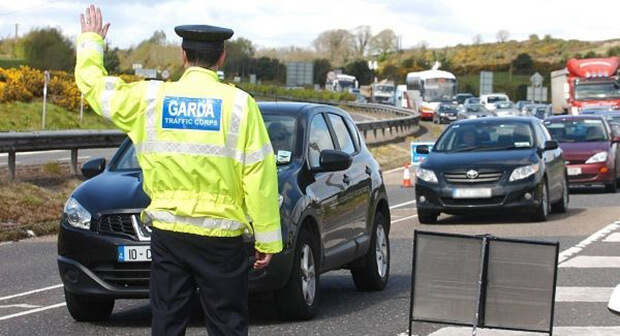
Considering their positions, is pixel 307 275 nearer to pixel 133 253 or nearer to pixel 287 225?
pixel 287 225

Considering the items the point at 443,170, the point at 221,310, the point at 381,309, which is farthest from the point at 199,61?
the point at 443,170

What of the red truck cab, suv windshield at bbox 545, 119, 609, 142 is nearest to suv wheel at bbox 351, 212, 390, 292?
suv windshield at bbox 545, 119, 609, 142

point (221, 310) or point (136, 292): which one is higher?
point (221, 310)

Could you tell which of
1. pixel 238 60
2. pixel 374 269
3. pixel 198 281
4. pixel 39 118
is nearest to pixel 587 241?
pixel 374 269

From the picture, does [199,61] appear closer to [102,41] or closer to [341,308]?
[102,41]

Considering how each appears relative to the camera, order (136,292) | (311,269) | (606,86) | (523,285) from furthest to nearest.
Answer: (606,86)
(311,269)
(136,292)
(523,285)

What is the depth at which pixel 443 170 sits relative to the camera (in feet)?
62.5

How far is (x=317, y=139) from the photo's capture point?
37.4 feet

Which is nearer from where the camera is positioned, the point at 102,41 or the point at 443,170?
the point at 102,41

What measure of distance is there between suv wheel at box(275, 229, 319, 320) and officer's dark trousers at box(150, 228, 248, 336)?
12.6 feet

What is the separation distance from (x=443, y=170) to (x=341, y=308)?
8.25 meters

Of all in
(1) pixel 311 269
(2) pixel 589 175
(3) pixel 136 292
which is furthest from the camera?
(2) pixel 589 175

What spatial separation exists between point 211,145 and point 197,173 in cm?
14

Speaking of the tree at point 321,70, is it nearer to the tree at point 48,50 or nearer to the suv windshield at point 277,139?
the tree at point 48,50
